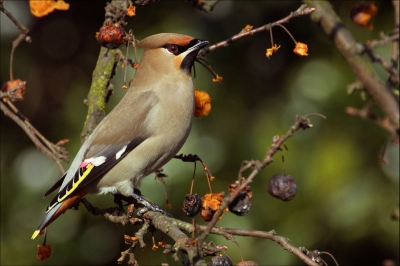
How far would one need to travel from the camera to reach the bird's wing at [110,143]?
2752mm

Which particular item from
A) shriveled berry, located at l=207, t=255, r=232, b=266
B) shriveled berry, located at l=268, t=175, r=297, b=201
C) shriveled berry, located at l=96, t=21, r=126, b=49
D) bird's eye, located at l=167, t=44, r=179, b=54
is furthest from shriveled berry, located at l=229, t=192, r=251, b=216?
bird's eye, located at l=167, t=44, r=179, b=54

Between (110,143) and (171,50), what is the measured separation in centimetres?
47

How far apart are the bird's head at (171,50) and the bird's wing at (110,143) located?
0.17m

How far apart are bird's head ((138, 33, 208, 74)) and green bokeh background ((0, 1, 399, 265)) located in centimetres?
88

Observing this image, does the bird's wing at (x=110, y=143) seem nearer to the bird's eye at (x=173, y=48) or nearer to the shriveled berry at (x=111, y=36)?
the bird's eye at (x=173, y=48)

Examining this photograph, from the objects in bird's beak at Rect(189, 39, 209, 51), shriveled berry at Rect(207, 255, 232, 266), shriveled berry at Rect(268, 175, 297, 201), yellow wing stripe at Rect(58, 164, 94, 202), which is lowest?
shriveled berry at Rect(207, 255, 232, 266)

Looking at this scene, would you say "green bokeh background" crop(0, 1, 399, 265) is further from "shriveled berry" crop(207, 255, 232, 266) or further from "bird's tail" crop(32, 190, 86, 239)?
"shriveled berry" crop(207, 255, 232, 266)

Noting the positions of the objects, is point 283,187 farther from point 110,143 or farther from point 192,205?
point 110,143

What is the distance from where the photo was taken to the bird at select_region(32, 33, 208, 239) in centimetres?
273

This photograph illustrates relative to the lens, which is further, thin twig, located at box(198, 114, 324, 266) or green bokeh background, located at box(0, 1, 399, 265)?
green bokeh background, located at box(0, 1, 399, 265)

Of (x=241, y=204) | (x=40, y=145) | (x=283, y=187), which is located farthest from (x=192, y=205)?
(x=40, y=145)

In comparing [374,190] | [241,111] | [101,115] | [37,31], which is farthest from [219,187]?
[37,31]

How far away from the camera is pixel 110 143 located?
280 cm

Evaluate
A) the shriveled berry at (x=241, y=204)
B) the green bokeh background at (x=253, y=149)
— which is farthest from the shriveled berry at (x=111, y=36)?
the green bokeh background at (x=253, y=149)
